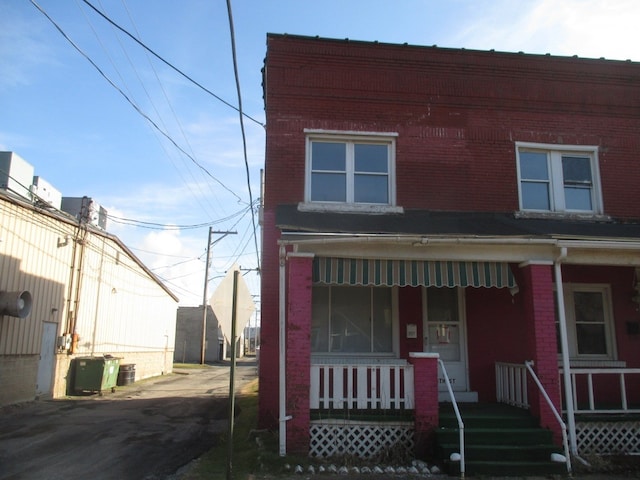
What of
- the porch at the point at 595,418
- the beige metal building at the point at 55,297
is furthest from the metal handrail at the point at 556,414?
the beige metal building at the point at 55,297

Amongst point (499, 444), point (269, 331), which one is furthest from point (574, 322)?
point (269, 331)

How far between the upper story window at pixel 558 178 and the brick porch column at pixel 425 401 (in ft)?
15.1

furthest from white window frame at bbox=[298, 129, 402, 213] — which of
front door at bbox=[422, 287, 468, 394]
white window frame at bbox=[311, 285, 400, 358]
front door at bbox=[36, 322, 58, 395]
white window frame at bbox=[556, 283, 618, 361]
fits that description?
front door at bbox=[36, 322, 58, 395]

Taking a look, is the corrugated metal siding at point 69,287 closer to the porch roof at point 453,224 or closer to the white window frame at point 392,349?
the porch roof at point 453,224

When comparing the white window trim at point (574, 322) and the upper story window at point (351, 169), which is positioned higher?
the upper story window at point (351, 169)

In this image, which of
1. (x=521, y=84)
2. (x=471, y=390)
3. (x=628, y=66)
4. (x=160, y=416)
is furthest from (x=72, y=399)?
(x=628, y=66)

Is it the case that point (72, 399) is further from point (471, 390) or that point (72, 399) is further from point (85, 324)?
point (471, 390)

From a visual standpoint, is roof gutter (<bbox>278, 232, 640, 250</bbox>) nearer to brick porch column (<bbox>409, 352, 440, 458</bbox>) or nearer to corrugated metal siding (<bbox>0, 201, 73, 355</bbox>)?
brick porch column (<bbox>409, 352, 440, 458</bbox>)

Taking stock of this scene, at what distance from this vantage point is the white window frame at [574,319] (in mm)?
10297

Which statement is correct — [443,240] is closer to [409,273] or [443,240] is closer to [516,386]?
[409,273]

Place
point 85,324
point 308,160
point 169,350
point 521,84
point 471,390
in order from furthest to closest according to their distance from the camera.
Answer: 1. point 169,350
2. point 85,324
3. point 521,84
4. point 308,160
5. point 471,390

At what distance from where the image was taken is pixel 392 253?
8445mm

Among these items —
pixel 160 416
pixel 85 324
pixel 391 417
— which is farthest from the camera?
pixel 85 324

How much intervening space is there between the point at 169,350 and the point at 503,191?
80.9 ft
